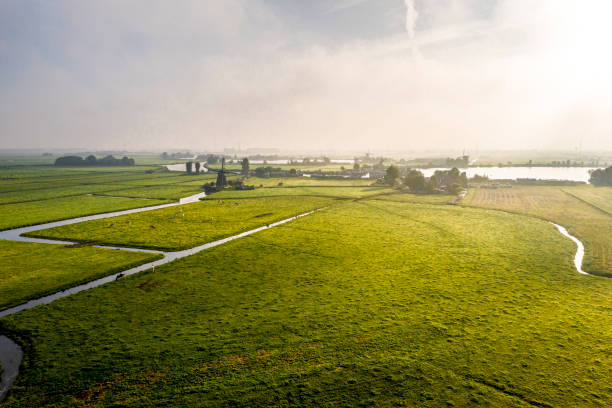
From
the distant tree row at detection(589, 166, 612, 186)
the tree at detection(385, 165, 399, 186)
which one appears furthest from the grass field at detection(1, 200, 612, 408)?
the distant tree row at detection(589, 166, 612, 186)

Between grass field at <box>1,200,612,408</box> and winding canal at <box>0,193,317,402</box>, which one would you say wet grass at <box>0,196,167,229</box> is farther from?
grass field at <box>1,200,612,408</box>

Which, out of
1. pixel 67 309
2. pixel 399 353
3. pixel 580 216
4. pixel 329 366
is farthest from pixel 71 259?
pixel 580 216

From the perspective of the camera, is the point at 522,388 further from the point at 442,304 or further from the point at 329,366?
the point at 329,366

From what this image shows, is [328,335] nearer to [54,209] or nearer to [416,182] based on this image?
[54,209]

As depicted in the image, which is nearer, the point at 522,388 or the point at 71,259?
the point at 522,388

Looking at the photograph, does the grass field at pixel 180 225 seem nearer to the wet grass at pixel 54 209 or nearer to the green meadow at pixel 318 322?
the green meadow at pixel 318 322

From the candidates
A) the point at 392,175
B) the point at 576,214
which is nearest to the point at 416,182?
the point at 392,175
